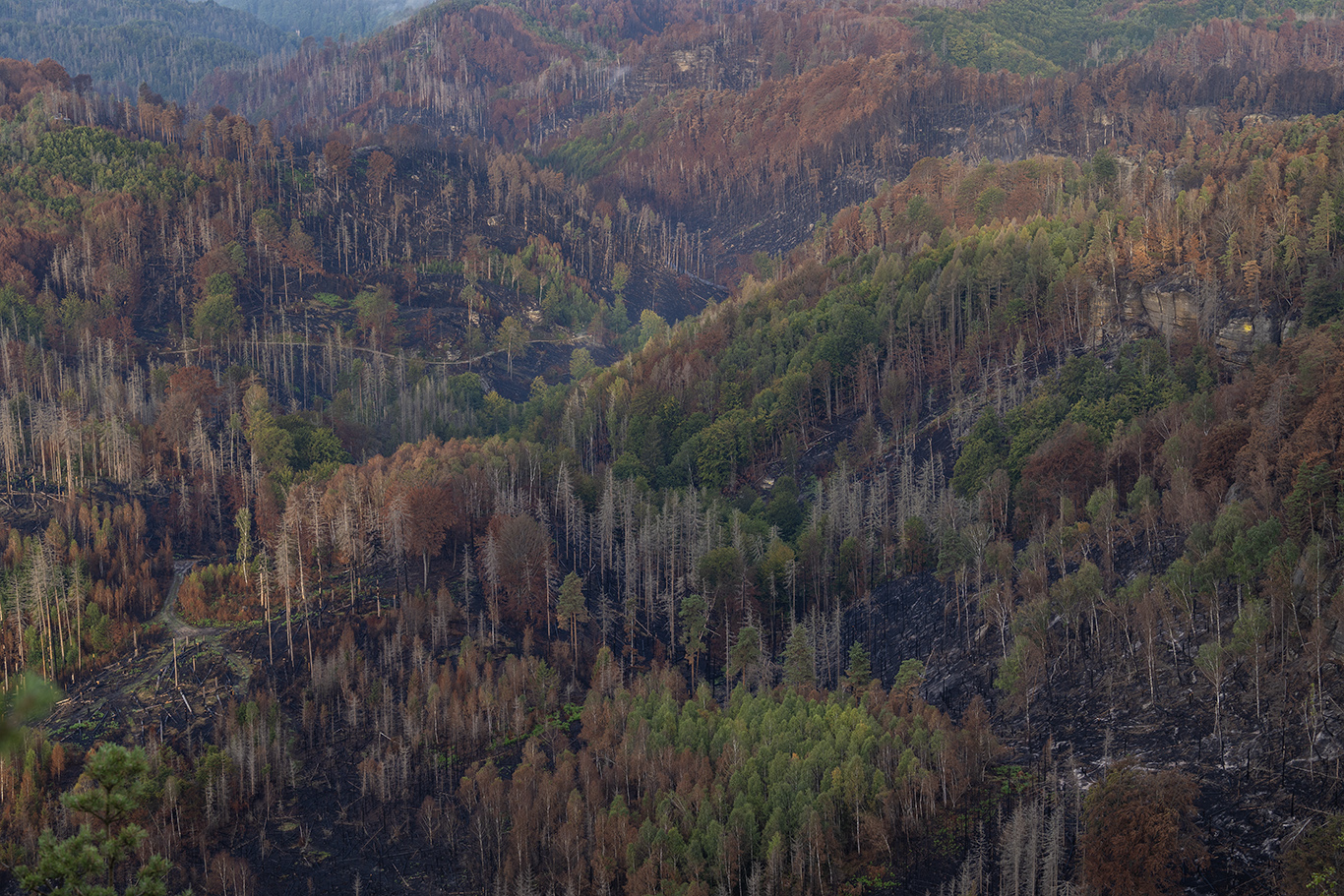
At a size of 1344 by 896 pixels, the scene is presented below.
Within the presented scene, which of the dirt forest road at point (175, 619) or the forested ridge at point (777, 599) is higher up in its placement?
the forested ridge at point (777, 599)

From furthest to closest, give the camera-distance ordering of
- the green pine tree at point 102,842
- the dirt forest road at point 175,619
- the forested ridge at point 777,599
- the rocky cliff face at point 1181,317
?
the rocky cliff face at point 1181,317 → the dirt forest road at point 175,619 → the forested ridge at point 777,599 → the green pine tree at point 102,842

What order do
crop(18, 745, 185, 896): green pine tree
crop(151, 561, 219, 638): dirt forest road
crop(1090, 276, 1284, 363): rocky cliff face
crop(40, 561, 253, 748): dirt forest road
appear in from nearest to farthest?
crop(18, 745, 185, 896): green pine tree, crop(40, 561, 253, 748): dirt forest road, crop(151, 561, 219, 638): dirt forest road, crop(1090, 276, 1284, 363): rocky cliff face

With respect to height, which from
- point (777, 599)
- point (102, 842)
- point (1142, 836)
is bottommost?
point (777, 599)

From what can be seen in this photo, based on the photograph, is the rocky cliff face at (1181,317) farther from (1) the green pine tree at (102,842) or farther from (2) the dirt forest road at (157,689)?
(1) the green pine tree at (102,842)

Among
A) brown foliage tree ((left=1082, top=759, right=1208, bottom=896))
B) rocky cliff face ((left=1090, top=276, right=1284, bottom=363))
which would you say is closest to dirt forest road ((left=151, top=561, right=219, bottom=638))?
brown foliage tree ((left=1082, top=759, right=1208, bottom=896))

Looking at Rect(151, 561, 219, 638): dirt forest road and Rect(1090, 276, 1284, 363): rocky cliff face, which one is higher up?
Rect(1090, 276, 1284, 363): rocky cliff face

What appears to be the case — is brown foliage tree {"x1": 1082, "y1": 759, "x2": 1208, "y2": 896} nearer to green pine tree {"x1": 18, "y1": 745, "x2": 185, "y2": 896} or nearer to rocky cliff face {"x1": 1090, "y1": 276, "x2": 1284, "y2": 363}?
green pine tree {"x1": 18, "y1": 745, "x2": 185, "y2": 896}

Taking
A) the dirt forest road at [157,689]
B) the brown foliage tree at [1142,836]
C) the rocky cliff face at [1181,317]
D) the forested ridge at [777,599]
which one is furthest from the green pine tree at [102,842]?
the rocky cliff face at [1181,317]

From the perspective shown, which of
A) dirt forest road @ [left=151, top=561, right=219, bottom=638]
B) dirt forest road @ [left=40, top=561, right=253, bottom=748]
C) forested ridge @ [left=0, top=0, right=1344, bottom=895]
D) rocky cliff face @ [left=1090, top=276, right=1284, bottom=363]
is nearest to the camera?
forested ridge @ [left=0, top=0, right=1344, bottom=895]

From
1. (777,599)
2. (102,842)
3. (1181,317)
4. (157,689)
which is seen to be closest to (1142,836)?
(102,842)

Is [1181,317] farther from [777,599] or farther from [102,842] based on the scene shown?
[102,842]

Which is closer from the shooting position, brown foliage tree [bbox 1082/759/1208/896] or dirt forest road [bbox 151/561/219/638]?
brown foliage tree [bbox 1082/759/1208/896]
